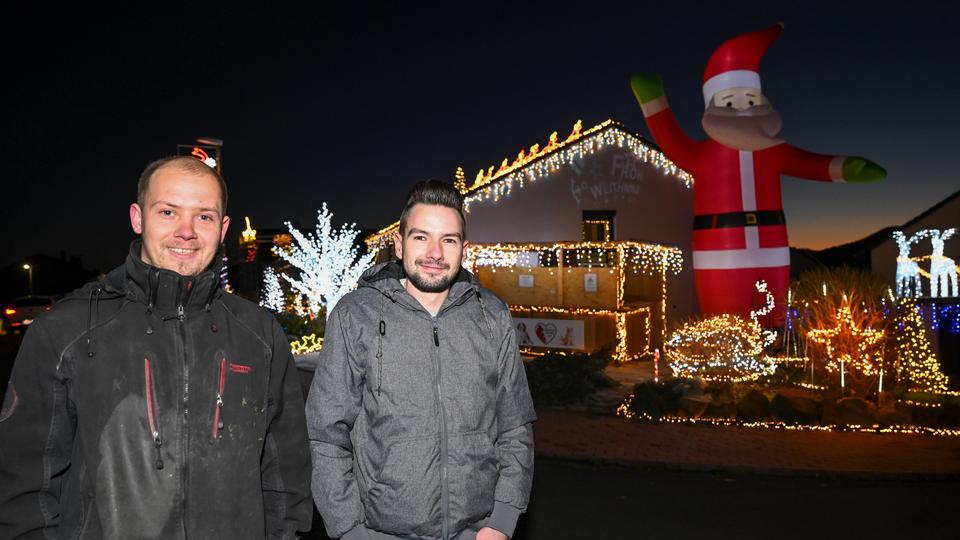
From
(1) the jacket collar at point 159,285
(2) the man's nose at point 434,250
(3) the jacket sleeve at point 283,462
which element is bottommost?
(3) the jacket sleeve at point 283,462

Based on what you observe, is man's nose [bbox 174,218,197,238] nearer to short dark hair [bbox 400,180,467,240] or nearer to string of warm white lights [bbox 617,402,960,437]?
short dark hair [bbox 400,180,467,240]

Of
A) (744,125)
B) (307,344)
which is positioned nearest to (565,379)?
(744,125)

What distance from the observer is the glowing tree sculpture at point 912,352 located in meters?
10.0

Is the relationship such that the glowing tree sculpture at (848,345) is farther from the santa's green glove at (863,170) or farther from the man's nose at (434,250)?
the man's nose at (434,250)

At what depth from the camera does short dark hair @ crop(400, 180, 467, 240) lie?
9.07ft

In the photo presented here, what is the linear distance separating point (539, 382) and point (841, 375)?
5.01m

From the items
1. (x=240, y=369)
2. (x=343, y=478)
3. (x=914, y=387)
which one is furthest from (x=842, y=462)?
(x=240, y=369)

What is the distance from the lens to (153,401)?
2150mm

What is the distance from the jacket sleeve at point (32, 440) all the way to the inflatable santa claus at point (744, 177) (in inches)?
480

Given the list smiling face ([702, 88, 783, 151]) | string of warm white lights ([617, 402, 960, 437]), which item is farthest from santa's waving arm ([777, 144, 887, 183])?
string of warm white lights ([617, 402, 960, 437])

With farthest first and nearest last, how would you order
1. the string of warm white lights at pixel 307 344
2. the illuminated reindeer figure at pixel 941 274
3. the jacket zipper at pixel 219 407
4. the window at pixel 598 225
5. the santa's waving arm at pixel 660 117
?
the window at pixel 598 225 → the illuminated reindeer figure at pixel 941 274 → the string of warm white lights at pixel 307 344 → the santa's waving arm at pixel 660 117 → the jacket zipper at pixel 219 407

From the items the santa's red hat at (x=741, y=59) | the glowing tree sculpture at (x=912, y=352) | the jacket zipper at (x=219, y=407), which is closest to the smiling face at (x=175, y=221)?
the jacket zipper at (x=219, y=407)

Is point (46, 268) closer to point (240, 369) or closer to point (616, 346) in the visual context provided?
point (616, 346)

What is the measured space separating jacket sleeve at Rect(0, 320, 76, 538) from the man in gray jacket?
0.88 m
